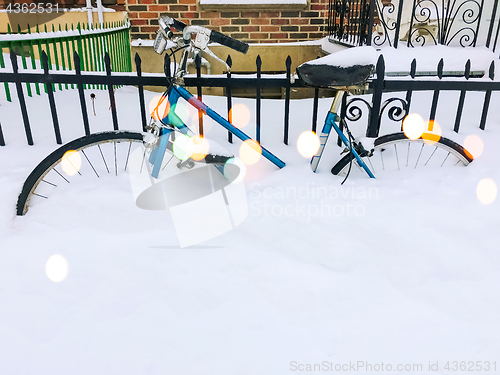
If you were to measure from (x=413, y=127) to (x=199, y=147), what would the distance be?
170cm

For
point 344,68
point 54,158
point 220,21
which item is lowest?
point 54,158

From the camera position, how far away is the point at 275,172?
10.1 feet

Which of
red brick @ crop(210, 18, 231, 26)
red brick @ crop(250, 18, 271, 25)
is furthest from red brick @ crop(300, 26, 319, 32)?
red brick @ crop(210, 18, 231, 26)

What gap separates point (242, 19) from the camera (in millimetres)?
6328

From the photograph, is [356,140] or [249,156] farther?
[249,156]

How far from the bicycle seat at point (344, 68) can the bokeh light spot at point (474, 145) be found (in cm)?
117

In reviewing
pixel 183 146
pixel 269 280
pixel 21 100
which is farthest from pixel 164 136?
pixel 21 100

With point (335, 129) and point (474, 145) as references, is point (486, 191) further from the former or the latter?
point (335, 129)

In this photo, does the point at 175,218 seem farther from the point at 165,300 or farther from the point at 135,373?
the point at 135,373

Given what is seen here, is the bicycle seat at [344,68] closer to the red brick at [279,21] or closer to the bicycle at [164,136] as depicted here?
the bicycle at [164,136]

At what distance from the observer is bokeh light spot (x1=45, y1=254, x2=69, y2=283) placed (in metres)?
2.12

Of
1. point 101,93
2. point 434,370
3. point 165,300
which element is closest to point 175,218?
point 165,300

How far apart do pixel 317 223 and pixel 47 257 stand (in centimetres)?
169

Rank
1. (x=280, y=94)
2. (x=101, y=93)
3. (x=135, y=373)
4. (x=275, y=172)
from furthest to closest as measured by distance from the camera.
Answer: (x=280, y=94), (x=101, y=93), (x=275, y=172), (x=135, y=373)
